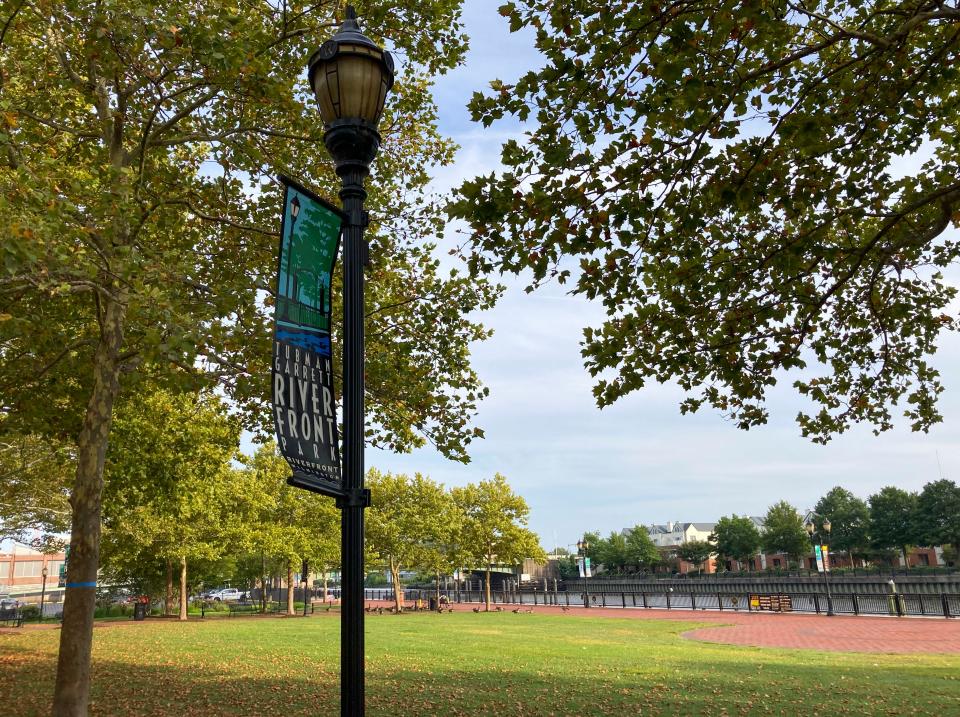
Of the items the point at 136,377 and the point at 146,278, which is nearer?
the point at 146,278

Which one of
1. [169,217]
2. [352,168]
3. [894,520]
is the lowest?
[894,520]

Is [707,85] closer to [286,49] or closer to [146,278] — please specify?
[146,278]

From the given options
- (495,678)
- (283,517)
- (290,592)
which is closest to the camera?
Answer: (495,678)

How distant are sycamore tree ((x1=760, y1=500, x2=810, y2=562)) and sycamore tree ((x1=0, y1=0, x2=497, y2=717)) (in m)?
96.5

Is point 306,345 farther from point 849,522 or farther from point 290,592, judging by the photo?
point 849,522

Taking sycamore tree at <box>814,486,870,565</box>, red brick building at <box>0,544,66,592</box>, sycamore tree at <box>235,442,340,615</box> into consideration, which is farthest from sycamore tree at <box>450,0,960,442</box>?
red brick building at <box>0,544,66,592</box>

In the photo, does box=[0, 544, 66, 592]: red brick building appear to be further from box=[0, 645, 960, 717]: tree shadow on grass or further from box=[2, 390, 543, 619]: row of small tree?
box=[0, 645, 960, 717]: tree shadow on grass

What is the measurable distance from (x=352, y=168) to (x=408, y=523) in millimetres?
44216

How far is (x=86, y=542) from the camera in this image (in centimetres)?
1004

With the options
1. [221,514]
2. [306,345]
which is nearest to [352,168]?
[306,345]

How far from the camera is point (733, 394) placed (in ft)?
36.2

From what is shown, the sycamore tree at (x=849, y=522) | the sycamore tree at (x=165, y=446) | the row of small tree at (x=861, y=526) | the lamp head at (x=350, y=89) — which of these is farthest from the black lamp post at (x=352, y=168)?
the sycamore tree at (x=849, y=522)

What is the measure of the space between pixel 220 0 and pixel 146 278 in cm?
503

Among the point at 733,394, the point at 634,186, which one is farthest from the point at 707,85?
the point at 733,394
